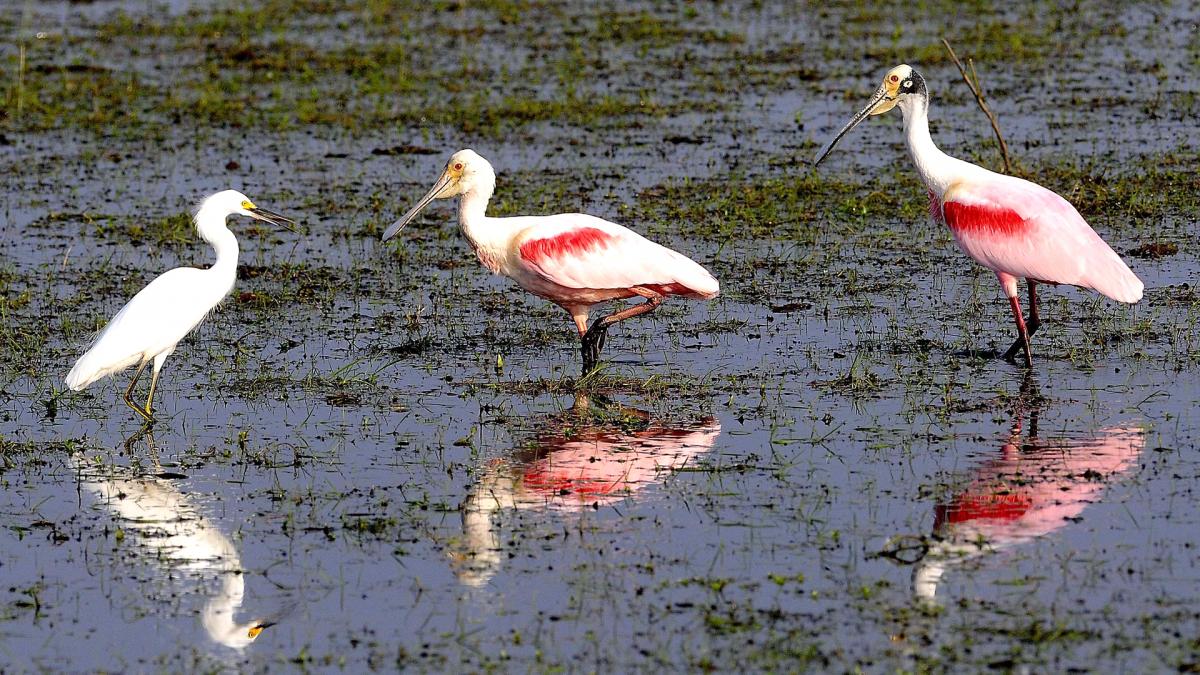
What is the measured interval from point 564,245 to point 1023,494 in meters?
3.06

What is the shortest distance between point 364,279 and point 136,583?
4833 mm

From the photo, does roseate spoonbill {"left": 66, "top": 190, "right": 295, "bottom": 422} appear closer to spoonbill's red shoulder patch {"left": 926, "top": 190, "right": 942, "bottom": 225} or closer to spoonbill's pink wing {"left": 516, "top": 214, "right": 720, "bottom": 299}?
spoonbill's pink wing {"left": 516, "top": 214, "right": 720, "bottom": 299}

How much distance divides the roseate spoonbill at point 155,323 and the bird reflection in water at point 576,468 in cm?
178

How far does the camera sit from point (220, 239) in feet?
29.5

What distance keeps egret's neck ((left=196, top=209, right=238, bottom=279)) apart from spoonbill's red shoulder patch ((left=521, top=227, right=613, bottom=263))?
1.38 m

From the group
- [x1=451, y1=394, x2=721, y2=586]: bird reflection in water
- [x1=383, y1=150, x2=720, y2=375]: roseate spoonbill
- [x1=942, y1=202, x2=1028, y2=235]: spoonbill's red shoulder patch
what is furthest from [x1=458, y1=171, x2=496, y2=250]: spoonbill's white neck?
[x1=942, y1=202, x2=1028, y2=235]: spoonbill's red shoulder patch

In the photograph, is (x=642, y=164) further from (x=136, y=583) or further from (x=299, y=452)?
(x=136, y=583)

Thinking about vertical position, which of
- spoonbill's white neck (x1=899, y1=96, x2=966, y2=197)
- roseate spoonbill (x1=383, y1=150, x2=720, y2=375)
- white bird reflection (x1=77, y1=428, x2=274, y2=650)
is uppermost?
spoonbill's white neck (x1=899, y1=96, x2=966, y2=197)

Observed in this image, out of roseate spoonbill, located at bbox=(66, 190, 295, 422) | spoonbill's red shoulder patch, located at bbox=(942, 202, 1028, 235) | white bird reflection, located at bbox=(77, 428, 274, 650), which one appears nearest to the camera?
white bird reflection, located at bbox=(77, 428, 274, 650)

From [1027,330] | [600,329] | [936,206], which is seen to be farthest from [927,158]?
[600,329]

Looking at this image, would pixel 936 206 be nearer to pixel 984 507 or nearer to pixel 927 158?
pixel 927 158

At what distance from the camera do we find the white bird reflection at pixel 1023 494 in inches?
242

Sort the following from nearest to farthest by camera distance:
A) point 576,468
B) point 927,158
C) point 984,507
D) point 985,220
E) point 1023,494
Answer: point 984,507, point 1023,494, point 576,468, point 985,220, point 927,158

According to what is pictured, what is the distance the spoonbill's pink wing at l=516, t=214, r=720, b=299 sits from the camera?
903 cm
